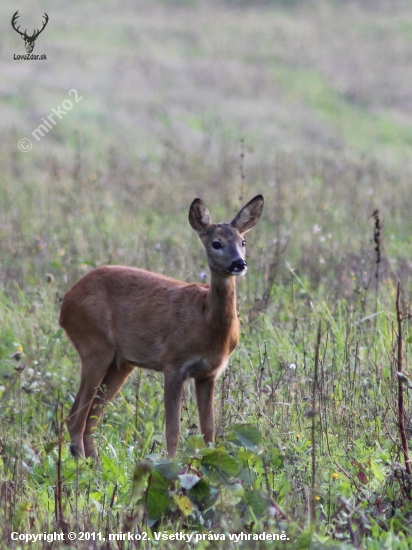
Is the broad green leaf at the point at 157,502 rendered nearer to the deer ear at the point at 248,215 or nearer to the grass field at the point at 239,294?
the grass field at the point at 239,294

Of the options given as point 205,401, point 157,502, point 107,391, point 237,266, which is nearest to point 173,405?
point 205,401

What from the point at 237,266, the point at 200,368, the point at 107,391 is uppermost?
the point at 237,266

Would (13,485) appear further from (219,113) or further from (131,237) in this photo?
(219,113)

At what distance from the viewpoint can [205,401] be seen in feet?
20.1

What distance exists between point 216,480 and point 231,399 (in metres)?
1.61

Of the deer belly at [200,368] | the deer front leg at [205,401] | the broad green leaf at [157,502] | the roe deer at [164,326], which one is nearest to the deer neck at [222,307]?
the roe deer at [164,326]

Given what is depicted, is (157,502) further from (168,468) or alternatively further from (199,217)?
(199,217)

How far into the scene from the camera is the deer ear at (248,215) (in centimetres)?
Answer: 611

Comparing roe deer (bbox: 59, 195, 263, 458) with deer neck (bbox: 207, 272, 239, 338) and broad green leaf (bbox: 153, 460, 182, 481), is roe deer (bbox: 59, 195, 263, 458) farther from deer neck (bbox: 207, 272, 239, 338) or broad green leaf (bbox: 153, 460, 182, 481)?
broad green leaf (bbox: 153, 460, 182, 481)

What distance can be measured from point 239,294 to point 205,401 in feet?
5.77

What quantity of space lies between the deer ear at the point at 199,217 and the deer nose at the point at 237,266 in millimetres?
544

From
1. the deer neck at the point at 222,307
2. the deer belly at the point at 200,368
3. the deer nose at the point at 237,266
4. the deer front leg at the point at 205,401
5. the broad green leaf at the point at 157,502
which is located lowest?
the broad green leaf at the point at 157,502

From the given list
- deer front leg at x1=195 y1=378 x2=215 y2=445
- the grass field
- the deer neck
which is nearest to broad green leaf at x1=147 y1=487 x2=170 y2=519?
the grass field

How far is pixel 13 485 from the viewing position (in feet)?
15.3
